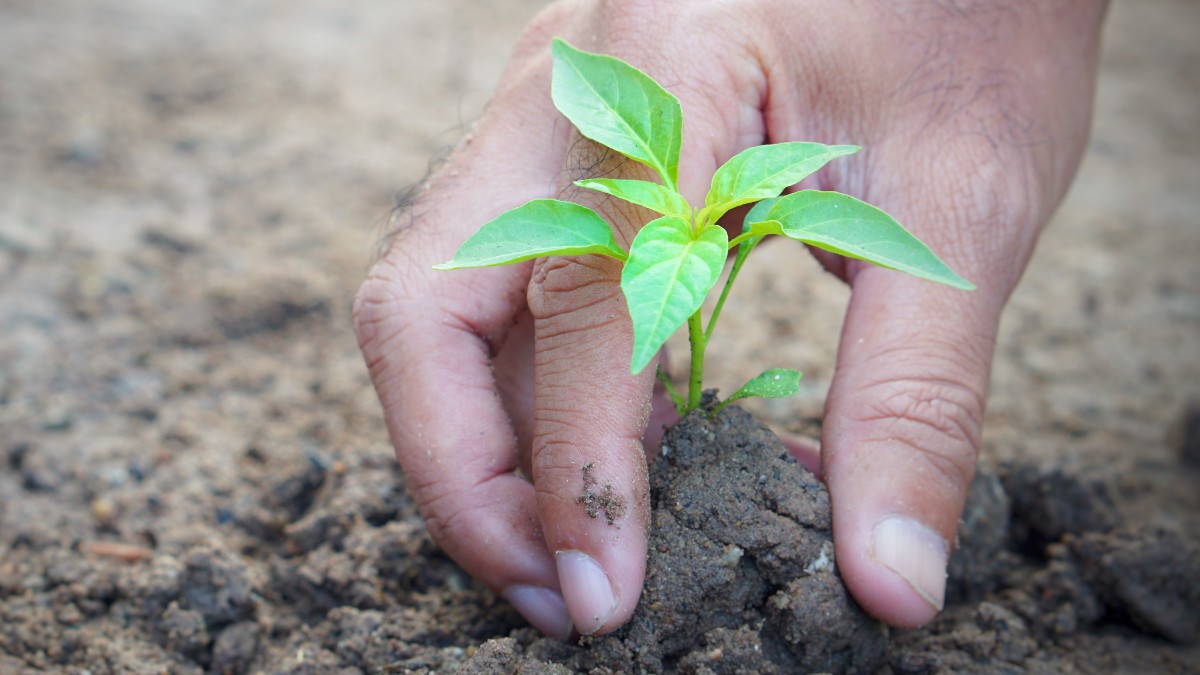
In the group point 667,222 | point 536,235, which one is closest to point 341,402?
point 536,235

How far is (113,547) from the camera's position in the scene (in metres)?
2.31

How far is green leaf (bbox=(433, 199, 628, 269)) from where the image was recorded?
146 centimetres

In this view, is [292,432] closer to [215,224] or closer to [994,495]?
[215,224]

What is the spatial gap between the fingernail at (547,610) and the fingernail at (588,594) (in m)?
0.20

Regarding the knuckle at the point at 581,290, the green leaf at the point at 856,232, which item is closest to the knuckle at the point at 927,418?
the green leaf at the point at 856,232

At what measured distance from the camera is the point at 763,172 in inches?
61.6

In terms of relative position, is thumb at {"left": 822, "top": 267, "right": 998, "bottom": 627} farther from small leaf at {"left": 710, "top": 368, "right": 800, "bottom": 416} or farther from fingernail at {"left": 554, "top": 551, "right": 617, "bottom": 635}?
fingernail at {"left": 554, "top": 551, "right": 617, "bottom": 635}

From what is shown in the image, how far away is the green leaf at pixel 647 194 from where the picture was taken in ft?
4.88

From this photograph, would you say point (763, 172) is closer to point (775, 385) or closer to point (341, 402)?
point (775, 385)

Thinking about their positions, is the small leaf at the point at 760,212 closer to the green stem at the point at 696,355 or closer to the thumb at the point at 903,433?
the green stem at the point at 696,355

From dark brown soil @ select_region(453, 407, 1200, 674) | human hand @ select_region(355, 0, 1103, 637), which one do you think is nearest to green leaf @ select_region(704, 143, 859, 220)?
human hand @ select_region(355, 0, 1103, 637)

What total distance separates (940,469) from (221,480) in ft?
6.18

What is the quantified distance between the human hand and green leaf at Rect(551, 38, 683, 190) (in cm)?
12

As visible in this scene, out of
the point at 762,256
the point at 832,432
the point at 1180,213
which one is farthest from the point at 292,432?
the point at 1180,213
